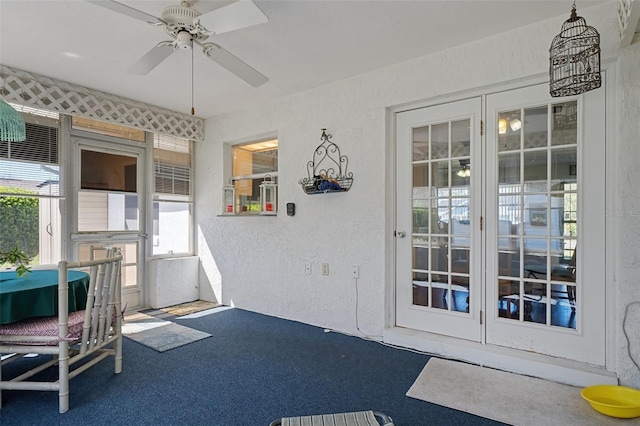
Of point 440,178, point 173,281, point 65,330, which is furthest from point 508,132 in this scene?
point 173,281

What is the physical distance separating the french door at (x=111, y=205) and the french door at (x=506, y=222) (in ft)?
10.6

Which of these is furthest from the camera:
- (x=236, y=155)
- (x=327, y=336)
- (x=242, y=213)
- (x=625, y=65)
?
(x=236, y=155)

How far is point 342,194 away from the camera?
3656mm

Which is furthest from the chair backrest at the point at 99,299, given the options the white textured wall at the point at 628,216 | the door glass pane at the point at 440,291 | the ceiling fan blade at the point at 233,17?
the white textured wall at the point at 628,216

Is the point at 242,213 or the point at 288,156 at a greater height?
the point at 288,156

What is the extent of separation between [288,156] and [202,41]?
1895 mm

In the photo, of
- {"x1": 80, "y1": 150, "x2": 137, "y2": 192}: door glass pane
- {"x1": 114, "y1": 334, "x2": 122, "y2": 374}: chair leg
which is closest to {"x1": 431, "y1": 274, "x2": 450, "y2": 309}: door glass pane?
{"x1": 114, "y1": 334, "x2": 122, "y2": 374}: chair leg

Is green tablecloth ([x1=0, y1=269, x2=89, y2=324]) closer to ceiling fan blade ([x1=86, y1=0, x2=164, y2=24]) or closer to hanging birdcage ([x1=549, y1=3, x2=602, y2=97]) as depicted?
ceiling fan blade ([x1=86, y1=0, x2=164, y2=24])

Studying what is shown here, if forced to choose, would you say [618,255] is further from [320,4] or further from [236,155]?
[236,155]

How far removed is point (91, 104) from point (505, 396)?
4.57 metres

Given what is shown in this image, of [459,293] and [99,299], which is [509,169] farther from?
[99,299]

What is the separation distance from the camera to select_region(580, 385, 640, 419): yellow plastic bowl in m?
2.05

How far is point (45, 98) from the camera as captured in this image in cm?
352

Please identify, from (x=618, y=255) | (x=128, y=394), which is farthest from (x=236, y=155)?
(x=618, y=255)
